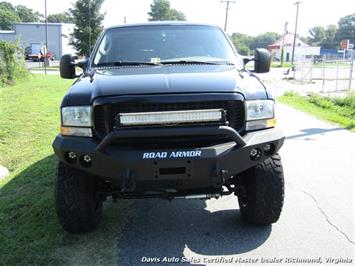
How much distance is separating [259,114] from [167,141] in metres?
0.79

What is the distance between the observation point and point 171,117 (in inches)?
141

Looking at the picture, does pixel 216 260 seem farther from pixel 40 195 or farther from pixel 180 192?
Answer: pixel 40 195

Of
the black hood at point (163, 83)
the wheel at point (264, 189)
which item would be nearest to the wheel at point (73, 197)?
the black hood at point (163, 83)

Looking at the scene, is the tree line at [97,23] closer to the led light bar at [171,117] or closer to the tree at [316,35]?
the tree at [316,35]

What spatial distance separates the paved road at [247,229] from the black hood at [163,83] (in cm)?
129

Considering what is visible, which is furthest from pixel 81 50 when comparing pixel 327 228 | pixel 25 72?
pixel 327 228

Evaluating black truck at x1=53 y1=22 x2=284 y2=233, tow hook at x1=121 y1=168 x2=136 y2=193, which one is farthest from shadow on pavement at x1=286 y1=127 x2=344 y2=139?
tow hook at x1=121 y1=168 x2=136 y2=193

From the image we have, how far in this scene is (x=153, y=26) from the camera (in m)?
5.43

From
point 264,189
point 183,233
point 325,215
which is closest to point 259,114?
point 264,189

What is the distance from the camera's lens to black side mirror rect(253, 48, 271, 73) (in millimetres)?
5301

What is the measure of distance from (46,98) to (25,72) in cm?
893

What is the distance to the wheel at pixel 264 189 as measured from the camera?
409 centimetres

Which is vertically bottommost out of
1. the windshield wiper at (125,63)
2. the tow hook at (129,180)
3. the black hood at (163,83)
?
the tow hook at (129,180)

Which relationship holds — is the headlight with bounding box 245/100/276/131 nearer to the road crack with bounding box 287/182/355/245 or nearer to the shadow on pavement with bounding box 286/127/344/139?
the road crack with bounding box 287/182/355/245
